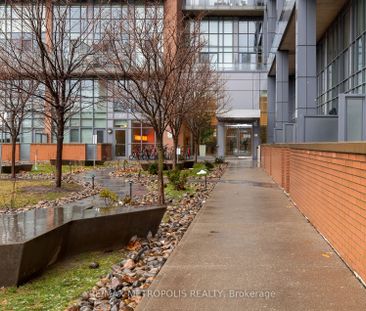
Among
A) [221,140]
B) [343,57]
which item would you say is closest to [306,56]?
[343,57]

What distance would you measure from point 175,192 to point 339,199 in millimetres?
10553

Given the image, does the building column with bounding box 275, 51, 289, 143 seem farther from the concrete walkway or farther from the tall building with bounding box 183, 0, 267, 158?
the concrete walkway

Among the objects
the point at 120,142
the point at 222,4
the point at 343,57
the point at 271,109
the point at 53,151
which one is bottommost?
the point at 53,151

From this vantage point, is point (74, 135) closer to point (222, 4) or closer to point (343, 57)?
point (222, 4)

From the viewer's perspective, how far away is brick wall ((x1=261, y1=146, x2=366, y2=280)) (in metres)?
6.12

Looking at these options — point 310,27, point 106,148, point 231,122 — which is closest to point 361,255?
point 310,27

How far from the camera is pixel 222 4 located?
173 ft

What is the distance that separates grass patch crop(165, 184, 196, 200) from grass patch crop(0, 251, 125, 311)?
26.6 feet

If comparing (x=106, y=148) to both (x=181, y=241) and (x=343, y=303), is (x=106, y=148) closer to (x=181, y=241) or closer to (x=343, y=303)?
(x=181, y=241)

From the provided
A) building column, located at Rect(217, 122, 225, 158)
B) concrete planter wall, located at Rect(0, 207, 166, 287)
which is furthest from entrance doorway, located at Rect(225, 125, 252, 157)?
concrete planter wall, located at Rect(0, 207, 166, 287)

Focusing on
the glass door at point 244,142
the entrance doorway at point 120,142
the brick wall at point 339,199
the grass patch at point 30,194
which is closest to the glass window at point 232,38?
the glass door at point 244,142

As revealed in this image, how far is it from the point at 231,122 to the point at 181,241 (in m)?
43.9

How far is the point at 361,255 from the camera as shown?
6055 millimetres

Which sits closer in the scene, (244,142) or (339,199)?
(339,199)
